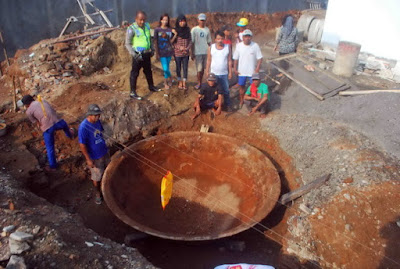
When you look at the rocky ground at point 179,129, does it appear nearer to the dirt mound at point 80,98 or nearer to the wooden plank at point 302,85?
the dirt mound at point 80,98

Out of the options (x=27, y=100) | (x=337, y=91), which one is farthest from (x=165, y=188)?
(x=337, y=91)

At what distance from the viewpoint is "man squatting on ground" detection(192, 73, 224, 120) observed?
6.68 m

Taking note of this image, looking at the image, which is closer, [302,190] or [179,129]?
[302,190]

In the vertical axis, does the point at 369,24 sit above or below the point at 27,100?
above

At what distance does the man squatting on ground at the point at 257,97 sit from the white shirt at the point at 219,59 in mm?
688

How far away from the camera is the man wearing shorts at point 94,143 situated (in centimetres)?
451

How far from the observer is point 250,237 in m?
4.96

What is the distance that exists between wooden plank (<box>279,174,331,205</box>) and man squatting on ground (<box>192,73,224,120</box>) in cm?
263

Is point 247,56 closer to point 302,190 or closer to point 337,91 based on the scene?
point 337,91

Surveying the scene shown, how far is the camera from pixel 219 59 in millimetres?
6590

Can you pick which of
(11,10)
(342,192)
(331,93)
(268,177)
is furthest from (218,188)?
(11,10)

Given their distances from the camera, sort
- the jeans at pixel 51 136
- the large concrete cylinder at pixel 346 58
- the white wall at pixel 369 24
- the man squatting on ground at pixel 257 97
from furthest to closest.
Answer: the white wall at pixel 369 24 < the large concrete cylinder at pixel 346 58 < the man squatting on ground at pixel 257 97 < the jeans at pixel 51 136

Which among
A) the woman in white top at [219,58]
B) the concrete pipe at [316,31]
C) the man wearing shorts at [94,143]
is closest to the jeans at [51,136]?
the man wearing shorts at [94,143]

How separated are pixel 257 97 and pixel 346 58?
320 cm
